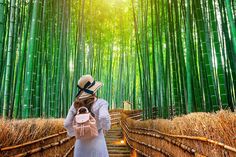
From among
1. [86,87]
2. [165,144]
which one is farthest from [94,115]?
[165,144]

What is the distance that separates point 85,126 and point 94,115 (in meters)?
0.19

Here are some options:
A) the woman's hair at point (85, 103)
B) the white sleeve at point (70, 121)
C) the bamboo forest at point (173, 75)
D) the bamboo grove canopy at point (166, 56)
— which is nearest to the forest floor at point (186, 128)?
the bamboo forest at point (173, 75)

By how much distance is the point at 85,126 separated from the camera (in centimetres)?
223

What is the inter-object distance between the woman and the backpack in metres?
0.07

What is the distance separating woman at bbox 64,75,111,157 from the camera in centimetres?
229

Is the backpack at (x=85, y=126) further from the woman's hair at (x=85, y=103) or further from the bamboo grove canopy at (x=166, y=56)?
the bamboo grove canopy at (x=166, y=56)

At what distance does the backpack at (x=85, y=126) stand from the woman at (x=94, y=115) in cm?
7

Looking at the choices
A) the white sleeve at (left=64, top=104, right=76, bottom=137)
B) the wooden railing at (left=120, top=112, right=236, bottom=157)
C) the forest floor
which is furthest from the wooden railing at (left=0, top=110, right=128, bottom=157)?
the wooden railing at (left=120, top=112, right=236, bottom=157)

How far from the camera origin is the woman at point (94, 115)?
2291 millimetres

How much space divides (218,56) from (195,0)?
3.09ft

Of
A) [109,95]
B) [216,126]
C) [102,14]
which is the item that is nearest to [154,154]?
[216,126]

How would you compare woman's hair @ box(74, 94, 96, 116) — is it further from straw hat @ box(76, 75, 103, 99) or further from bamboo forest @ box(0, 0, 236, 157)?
bamboo forest @ box(0, 0, 236, 157)

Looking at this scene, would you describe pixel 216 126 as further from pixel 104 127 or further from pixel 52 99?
pixel 52 99

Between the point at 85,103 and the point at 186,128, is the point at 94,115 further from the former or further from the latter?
the point at 186,128
